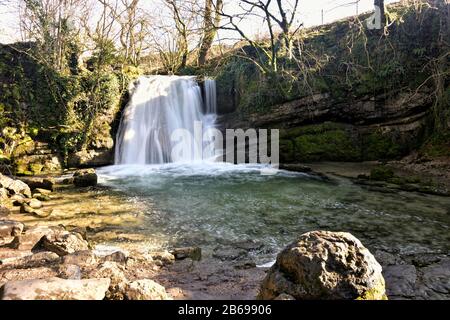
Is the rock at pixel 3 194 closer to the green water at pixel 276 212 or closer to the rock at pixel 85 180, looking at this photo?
the rock at pixel 85 180

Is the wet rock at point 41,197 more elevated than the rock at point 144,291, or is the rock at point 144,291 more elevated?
the rock at point 144,291

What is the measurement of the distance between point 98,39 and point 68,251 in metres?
12.3

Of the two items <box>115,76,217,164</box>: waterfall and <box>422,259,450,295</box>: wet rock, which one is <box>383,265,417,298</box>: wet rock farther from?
<box>115,76,217,164</box>: waterfall

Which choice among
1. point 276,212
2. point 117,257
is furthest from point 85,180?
point 117,257

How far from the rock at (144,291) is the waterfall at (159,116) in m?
11.2

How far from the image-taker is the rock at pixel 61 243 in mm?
4230

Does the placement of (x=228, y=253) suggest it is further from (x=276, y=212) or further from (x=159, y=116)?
(x=159, y=116)

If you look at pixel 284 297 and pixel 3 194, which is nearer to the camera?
pixel 284 297

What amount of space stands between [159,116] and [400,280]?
41.5 feet

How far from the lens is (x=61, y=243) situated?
14.0ft

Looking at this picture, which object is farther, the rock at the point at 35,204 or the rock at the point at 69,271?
the rock at the point at 35,204

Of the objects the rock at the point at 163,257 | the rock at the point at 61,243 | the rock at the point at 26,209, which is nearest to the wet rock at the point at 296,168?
the rock at the point at 163,257

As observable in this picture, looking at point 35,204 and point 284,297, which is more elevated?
point 284,297
